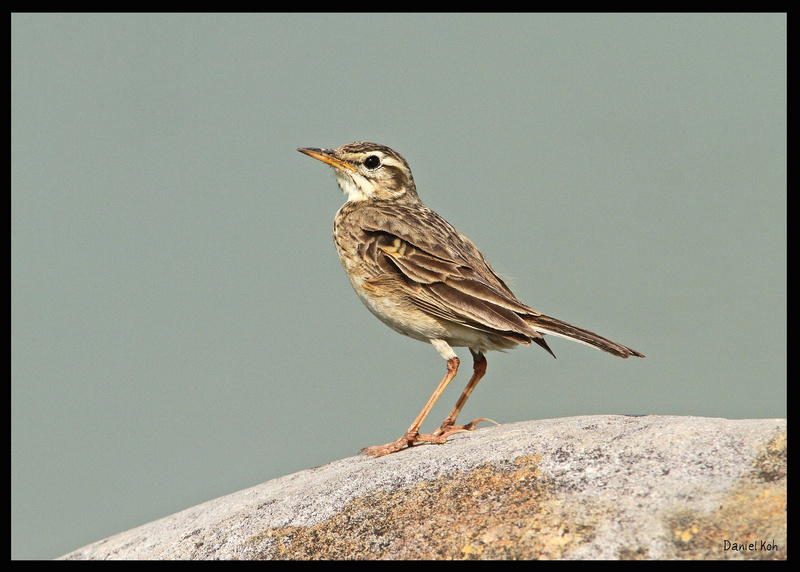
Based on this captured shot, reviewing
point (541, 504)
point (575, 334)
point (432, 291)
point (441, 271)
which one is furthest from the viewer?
point (441, 271)

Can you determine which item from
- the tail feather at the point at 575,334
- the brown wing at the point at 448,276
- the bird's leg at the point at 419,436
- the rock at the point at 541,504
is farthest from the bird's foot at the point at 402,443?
the tail feather at the point at 575,334

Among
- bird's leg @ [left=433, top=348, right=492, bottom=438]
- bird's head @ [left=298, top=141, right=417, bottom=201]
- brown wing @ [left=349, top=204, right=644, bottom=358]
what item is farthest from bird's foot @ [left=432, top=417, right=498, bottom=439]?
A: bird's head @ [left=298, top=141, right=417, bottom=201]

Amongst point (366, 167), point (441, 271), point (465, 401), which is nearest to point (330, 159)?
point (366, 167)

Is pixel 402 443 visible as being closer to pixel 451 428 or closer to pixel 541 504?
pixel 451 428

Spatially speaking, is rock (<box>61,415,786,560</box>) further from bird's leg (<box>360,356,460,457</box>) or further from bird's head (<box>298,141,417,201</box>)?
bird's head (<box>298,141,417,201</box>)

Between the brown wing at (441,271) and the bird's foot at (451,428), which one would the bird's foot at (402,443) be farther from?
the brown wing at (441,271)

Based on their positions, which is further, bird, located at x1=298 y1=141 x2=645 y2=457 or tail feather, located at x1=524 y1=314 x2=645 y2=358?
bird, located at x1=298 y1=141 x2=645 y2=457
